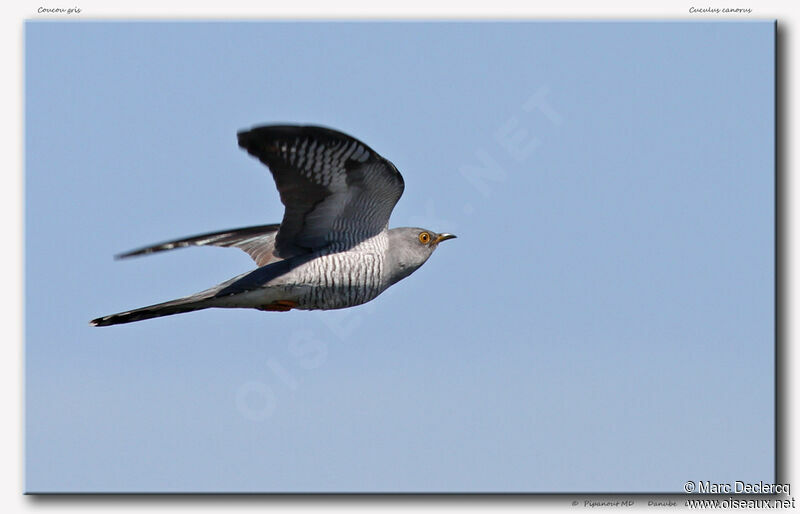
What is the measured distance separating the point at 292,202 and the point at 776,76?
12.4 feet

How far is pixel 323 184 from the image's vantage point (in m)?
6.59

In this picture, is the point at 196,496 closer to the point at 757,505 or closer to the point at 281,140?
the point at 281,140

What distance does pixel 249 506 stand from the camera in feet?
23.2

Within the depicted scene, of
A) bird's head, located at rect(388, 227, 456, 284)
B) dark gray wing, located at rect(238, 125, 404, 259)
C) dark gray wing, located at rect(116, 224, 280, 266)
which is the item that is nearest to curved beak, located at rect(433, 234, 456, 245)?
bird's head, located at rect(388, 227, 456, 284)

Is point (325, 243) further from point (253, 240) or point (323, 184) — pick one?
point (253, 240)

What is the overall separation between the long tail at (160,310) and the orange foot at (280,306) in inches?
20.6

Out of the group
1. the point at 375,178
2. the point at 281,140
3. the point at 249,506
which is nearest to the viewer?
the point at 281,140

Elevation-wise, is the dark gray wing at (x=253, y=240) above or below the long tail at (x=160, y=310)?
above

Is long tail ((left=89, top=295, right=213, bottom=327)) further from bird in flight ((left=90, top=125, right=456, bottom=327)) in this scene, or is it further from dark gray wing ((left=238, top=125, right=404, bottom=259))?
dark gray wing ((left=238, top=125, right=404, bottom=259))

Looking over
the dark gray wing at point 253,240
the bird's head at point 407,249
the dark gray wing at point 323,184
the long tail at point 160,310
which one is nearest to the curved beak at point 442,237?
the bird's head at point 407,249

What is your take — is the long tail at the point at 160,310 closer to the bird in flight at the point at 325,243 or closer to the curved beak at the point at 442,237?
the bird in flight at the point at 325,243

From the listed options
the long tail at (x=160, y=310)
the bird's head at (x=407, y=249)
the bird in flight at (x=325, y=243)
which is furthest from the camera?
the bird's head at (x=407, y=249)

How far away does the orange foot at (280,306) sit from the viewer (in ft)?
23.3
